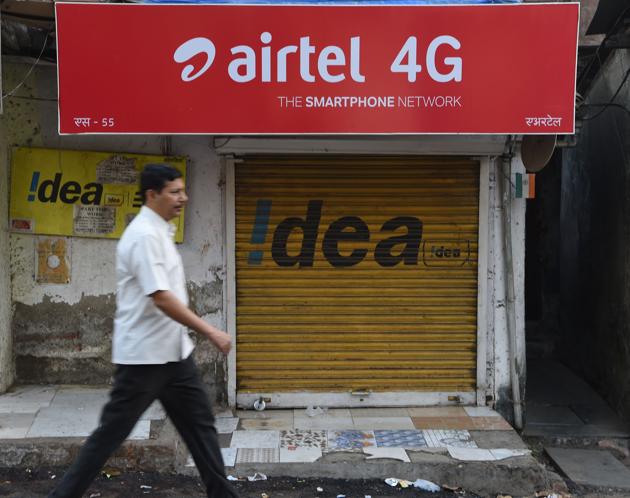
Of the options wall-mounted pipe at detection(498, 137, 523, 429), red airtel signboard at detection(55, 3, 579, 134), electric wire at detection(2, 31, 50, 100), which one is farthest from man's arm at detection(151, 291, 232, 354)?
wall-mounted pipe at detection(498, 137, 523, 429)

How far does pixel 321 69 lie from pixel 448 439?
3230 mm

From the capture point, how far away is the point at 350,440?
5.94 meters

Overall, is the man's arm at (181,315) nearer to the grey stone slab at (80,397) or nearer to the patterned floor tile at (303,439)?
the patterned floor tile at (303,439)

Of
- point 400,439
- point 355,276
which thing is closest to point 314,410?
point 400,439

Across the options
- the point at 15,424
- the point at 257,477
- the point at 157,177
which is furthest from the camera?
the point at 15,424

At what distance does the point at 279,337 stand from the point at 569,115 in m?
3.23

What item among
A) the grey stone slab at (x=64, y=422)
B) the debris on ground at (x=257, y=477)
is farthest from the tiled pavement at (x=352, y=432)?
the grey stone slab at (x=64, y=422)

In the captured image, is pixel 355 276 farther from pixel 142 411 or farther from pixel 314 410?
pixel 142 411

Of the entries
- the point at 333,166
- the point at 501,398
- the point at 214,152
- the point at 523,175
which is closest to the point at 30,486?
the point at 214,152

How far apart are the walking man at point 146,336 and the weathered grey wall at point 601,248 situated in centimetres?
511

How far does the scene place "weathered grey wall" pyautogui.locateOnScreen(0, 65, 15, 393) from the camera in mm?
6422

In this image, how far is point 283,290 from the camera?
22.1 feet

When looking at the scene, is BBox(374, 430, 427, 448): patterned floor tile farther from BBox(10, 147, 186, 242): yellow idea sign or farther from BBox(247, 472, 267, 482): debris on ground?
BBox(10, 147, 186, 242): yellow idea sign

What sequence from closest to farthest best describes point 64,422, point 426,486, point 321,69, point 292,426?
point 426,486, point 321,69, point 64,422, point 292,426
